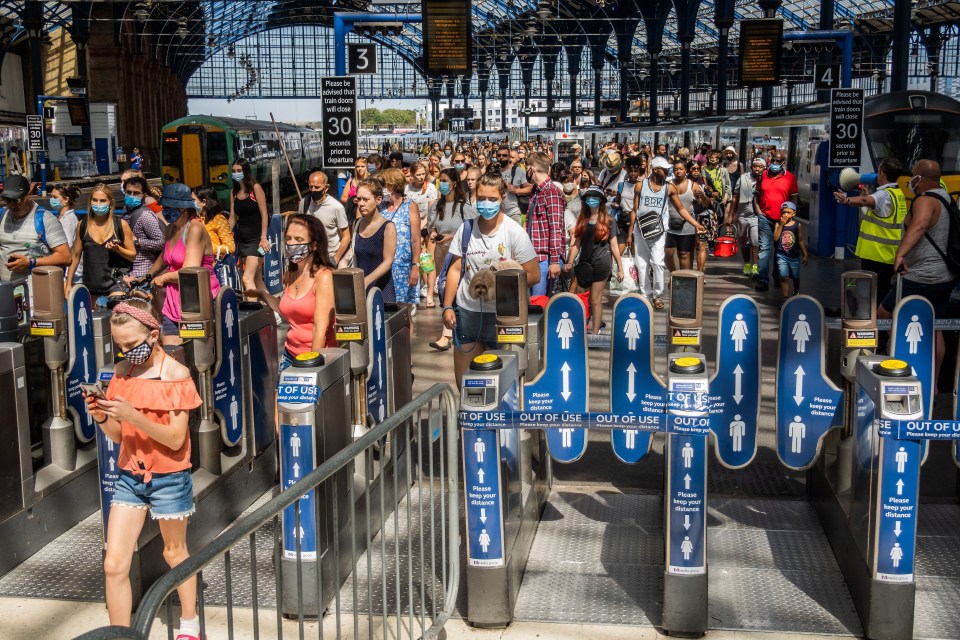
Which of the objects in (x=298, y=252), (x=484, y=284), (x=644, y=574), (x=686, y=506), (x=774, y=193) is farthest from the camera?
(x=774, y=193)

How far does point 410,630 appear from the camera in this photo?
417cm

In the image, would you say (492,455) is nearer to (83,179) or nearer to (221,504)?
(221,504)

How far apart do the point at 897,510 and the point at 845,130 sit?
37.0 ft

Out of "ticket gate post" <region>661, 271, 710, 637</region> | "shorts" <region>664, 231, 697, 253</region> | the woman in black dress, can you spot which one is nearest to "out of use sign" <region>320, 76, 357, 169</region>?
the woman in black dress

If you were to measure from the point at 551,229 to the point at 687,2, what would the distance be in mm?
33312

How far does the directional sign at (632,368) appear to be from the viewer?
580 centimetres

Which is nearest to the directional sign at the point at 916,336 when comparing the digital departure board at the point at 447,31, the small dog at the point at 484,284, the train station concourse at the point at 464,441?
the train station concourse at the point at 464,441

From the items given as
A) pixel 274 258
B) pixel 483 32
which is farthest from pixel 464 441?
pixel 483 32

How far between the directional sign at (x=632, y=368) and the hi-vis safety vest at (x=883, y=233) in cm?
459

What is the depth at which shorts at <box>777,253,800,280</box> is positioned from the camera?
518 inches

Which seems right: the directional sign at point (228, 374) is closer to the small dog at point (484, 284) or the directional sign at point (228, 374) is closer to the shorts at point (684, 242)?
the small dog at point (484, 284)

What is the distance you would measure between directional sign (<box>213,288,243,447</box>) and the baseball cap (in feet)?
10.7

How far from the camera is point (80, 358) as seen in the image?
6699 mm

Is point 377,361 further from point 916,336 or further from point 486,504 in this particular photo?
point 916,336
